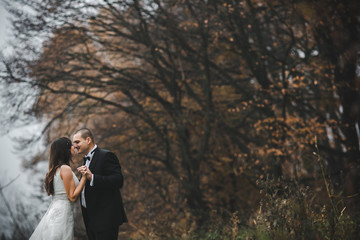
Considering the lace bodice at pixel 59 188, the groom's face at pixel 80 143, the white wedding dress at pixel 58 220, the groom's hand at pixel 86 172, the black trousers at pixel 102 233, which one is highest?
the groom's face at pixel 80 143

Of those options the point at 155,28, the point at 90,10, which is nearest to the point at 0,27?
the point at 90,10

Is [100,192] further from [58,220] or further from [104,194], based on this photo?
[58,220]

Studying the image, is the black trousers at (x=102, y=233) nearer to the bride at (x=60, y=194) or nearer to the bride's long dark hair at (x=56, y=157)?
the bride at (x=60, y=194)

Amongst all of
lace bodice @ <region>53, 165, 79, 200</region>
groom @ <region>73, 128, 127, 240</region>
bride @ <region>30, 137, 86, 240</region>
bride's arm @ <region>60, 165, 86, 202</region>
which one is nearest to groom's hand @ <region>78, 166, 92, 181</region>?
groom @ <region>73, 128, 127, 240</region>

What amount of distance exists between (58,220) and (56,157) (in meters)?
0.76

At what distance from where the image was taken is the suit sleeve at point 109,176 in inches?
161

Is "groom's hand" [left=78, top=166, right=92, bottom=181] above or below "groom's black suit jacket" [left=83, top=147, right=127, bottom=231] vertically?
above

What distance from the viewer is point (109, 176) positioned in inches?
163

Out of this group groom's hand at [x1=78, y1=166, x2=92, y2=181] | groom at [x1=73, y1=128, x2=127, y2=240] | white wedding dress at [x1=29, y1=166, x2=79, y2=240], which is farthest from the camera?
white wedding dress at [x1=29, y1=166, x2=79, y2=240]

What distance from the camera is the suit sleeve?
4094 mm

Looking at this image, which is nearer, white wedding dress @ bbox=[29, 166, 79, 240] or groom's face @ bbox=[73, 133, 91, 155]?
white wedding dress @ bbox=[29, 166, 79, 240]

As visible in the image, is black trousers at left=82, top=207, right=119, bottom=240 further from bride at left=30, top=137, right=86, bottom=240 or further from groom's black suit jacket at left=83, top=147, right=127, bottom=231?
bride at left=30, top=137, right=86, bottom=240

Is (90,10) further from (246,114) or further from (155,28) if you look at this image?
(246,114)

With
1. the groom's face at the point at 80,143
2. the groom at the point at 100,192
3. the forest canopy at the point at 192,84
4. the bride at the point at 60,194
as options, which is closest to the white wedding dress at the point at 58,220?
the bride at the point at 60,194
